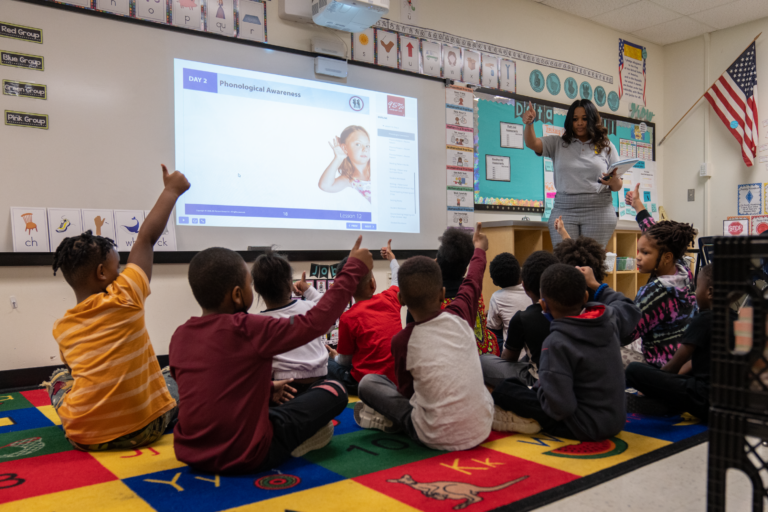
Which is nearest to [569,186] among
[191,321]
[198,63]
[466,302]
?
[466,302]

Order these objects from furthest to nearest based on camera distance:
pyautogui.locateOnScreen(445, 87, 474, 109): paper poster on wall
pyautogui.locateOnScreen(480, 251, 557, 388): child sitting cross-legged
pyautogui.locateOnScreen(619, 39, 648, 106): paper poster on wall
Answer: pyautogui.locateOnScreen(619, 39, 648, 106): paper poster on wall
pyautogui.locateOnScreen(445, 87, 474, 109): paper poster on wall
pyautogui.locateOnScreen(480, 251, 557, 388): child sitting cross-legged

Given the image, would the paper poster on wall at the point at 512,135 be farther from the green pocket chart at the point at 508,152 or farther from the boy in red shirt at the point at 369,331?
the boy in red shirt at the point at 369,331

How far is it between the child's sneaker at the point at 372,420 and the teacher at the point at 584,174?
1971 millimetres

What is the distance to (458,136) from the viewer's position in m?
4.32

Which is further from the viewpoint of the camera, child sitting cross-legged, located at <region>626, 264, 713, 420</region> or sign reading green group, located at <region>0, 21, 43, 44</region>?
sign reading green group, located at <region>0, 21, 43, 44</region>

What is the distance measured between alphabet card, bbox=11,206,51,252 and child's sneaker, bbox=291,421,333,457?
1.99 m

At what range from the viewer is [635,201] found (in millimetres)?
2908

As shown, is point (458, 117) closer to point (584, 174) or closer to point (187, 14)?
point (584, 174)

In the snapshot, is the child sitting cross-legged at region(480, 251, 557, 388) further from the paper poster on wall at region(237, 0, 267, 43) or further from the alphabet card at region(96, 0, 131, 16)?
the alphabet card at region(96, 0, 131, 16)

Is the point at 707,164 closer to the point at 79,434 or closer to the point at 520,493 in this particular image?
the point at 520,493

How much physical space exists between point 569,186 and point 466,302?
6.44ft

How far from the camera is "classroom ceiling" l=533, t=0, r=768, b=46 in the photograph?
192 inches

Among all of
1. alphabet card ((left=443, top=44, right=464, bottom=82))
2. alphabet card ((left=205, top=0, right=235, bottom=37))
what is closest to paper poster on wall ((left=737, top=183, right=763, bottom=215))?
alphabet card ((left=443, top=44, right=464, bottom=82))

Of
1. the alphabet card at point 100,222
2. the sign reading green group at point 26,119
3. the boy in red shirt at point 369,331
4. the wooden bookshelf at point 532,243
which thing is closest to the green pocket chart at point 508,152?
the wooden bookshelf at point 532,243
